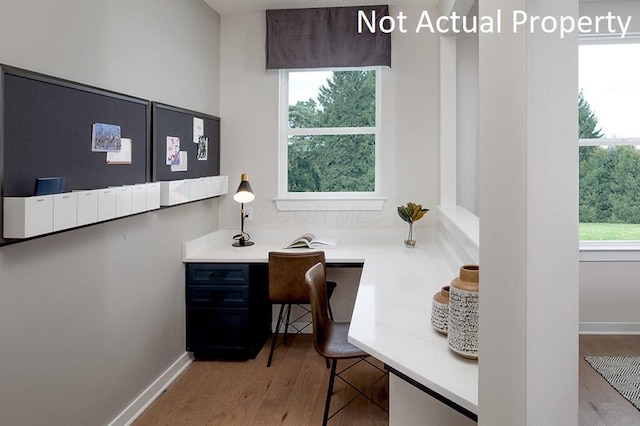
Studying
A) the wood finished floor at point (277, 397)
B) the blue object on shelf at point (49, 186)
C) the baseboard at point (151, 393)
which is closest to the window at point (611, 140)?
the wood finished floor at point (277, 397)

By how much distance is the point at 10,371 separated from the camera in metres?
1.81

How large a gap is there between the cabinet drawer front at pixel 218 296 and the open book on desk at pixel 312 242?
0.52m

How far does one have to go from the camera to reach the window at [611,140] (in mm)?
4156

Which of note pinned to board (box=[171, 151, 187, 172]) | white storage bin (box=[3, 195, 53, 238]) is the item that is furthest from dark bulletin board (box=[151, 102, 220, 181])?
white storage bin (box=[3, 195, 53, 238])

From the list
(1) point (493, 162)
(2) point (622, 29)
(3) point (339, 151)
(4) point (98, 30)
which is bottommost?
(1) point (493, 162)

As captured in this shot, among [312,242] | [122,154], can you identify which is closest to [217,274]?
[312,242]

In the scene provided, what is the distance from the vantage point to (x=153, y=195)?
2.78 m

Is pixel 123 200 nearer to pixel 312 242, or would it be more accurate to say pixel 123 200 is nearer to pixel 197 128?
pixel 197 128

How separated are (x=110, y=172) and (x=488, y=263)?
75.5 inches

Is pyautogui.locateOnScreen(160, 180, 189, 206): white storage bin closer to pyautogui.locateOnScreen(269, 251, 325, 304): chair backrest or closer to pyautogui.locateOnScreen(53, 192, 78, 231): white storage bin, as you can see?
pyautogui.locateOnScreen(269, 251, 325, 304): chair backrest

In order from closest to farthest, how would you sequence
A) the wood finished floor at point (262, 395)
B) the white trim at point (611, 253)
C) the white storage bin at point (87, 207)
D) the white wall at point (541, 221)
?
the white wall at point (541, 221), the white storage bin at point (87, 207), the wood finished floor at point (262, 395), the white trim at point (611, 253)

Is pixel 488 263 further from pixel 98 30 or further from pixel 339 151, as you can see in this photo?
pixel 339 151

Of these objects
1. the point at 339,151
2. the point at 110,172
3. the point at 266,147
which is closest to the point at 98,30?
the point at 110,172

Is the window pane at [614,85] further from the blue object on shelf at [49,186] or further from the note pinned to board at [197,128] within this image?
the blue object on shelf at [49,186]
